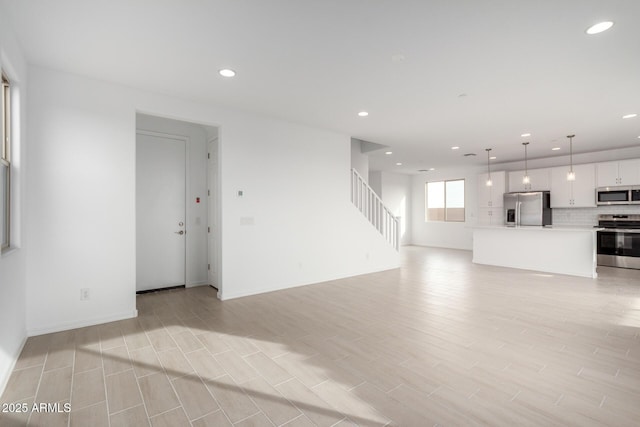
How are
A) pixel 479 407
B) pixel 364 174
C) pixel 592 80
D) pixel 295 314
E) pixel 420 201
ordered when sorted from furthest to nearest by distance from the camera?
1. pixel 420 201
2. pixel 364 174
3. pixel 295 314
4. pixel 592 80
5. pixel 479 407

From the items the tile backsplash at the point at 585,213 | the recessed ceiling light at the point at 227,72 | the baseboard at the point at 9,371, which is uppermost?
the recessed ceiling light at the point at 227,72

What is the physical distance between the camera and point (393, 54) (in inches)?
119

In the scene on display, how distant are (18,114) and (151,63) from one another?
1.31m

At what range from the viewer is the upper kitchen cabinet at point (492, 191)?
917cm

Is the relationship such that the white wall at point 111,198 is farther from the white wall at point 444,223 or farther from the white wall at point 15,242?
the white wall at point 444,223

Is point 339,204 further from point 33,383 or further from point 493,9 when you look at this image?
point 33,383

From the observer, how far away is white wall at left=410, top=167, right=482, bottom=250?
10555mm

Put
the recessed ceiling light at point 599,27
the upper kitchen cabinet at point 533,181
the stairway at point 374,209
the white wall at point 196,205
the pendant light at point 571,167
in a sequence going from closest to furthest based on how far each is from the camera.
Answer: the recessed ceiling light at point 599,27, the white wall at point 196,205, the pendant light at point 571,167, the stairway at point 374,209, the upper kitchen cabinet at point 533,181

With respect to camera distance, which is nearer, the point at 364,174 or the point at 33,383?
the point at 33,383

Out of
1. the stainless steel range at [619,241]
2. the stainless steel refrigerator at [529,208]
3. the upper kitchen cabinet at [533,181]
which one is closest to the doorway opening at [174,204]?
the stainless steel refrigerator at [529,208]

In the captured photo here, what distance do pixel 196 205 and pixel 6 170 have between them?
110 inches

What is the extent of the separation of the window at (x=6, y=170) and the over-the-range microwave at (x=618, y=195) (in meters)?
10.7

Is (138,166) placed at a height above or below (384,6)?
below

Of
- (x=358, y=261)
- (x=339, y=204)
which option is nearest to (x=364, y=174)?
(x=339, y=204)
